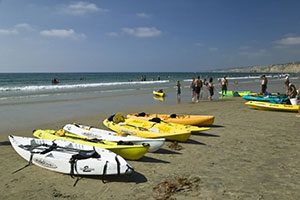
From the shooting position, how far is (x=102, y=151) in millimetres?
7340

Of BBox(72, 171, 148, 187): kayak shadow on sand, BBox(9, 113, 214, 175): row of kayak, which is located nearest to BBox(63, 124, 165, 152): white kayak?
BBox(9, 113, 214, 175): row of kayak

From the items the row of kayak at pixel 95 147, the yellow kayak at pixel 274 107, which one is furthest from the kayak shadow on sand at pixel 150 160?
the yellow kayak at pixel 274 107

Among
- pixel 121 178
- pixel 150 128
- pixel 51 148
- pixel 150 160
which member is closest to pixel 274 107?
pixel 150 128

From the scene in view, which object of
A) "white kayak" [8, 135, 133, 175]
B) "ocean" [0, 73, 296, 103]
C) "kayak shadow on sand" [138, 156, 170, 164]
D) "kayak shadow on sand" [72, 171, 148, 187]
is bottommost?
"ocean" [0, 73, 296, 103]

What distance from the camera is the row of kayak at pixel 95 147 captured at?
673 cm

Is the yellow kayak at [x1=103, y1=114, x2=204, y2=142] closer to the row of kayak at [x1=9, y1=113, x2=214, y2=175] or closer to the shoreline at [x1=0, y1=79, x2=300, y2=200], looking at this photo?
the row of kayak at [x1=9, y1=113, x2=214, y2=175]

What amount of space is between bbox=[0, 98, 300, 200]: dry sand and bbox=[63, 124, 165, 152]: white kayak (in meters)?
0.35

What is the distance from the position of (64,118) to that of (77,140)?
6.35m

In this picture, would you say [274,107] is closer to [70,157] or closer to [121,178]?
[121,178]

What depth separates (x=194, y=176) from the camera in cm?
683

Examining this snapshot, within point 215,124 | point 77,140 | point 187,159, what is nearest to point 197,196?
point 187,159

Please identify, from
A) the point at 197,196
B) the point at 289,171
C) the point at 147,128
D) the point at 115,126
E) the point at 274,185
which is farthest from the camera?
the point at 115,126

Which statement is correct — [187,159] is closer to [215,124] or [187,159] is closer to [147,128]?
[147,128]

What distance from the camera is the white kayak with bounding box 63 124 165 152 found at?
8.31 metres
